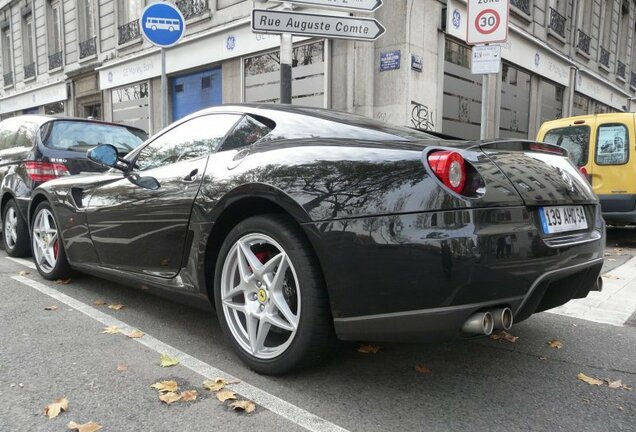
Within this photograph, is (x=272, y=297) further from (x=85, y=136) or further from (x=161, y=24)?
(x=161, y=24)

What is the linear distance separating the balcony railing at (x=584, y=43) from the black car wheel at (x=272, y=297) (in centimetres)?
1825

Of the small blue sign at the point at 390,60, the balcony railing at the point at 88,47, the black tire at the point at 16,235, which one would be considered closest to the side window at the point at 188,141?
the black tire at the point at 16,235

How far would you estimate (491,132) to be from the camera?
12.6m

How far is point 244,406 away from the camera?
225 cm

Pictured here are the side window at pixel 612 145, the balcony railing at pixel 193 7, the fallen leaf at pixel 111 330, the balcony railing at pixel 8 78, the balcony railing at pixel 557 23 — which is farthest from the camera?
the balcony railing at pixel 8 78

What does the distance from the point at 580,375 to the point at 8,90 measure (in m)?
28.7

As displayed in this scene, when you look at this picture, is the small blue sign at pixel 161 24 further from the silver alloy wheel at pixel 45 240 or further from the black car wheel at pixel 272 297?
the black car wheel at pixel 272 297

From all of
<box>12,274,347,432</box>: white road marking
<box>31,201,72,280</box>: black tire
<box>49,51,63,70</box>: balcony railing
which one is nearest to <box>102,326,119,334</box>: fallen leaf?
<box>12,274,347,432</box>: white road marking

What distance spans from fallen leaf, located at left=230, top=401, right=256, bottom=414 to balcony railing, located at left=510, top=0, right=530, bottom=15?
13.4 m

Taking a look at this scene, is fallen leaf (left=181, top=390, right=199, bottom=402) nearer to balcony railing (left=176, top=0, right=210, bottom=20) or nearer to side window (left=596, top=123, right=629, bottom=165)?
side window (left=596, top=123, right=629, bottom=165)

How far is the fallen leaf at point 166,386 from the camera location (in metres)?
2.42

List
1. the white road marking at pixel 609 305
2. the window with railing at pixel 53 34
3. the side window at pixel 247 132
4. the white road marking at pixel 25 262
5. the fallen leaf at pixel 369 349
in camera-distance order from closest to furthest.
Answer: the side window at pixel 247 132, the fallen leaf at pixel 369 349, the white road marking at pixel 609 305, the white road marking at pixel 25 262, the window with railing at pixel 53 34

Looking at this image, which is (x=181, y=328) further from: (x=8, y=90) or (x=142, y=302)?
(x=8, y=90)

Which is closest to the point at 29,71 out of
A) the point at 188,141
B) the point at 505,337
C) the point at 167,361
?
the point at 188,141
